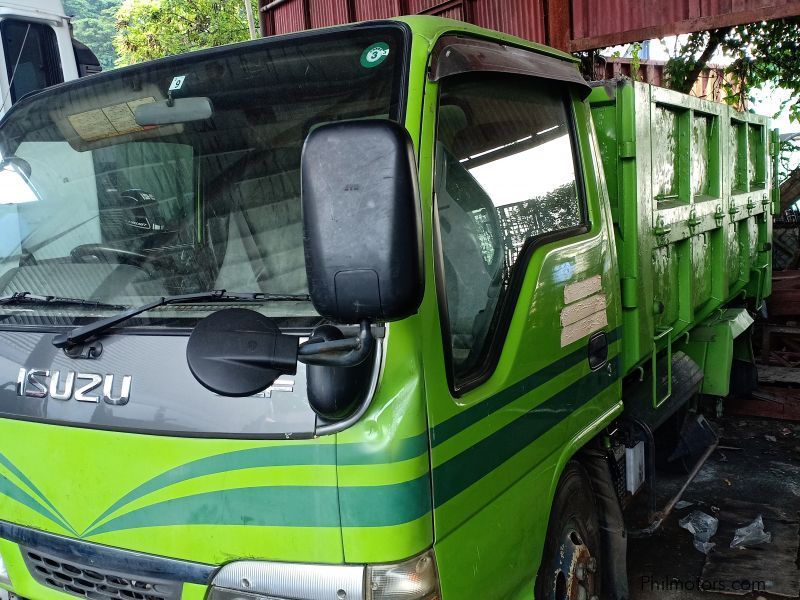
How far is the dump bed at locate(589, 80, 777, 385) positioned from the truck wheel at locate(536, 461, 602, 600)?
0.59 metres

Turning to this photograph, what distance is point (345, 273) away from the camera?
1529 mm

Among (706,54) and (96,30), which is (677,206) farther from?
(96,30)

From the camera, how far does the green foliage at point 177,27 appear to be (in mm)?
20422

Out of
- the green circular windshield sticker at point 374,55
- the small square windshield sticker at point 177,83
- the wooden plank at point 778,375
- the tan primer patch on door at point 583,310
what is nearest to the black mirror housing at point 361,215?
the green circular windshield sticker at point 374,55

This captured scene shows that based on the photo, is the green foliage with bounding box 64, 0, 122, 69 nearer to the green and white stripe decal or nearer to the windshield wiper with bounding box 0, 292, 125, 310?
the windshield wiper with bounding box 0, 292, 125, 310

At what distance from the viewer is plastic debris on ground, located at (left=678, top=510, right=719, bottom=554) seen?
4.11m

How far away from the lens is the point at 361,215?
59.9 inches

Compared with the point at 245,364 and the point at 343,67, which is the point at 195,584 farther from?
the point at 343,67

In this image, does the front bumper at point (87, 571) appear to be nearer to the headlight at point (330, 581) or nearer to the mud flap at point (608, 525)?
the headlight at point (330, 581)

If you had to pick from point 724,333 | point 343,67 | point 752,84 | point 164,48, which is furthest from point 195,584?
point 164,48

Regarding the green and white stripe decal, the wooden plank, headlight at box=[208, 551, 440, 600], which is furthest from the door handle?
the wooden plank

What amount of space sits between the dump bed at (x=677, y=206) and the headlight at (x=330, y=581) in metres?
1.61

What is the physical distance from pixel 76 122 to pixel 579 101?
178cm

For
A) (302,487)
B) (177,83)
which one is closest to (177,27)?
(177,83)
